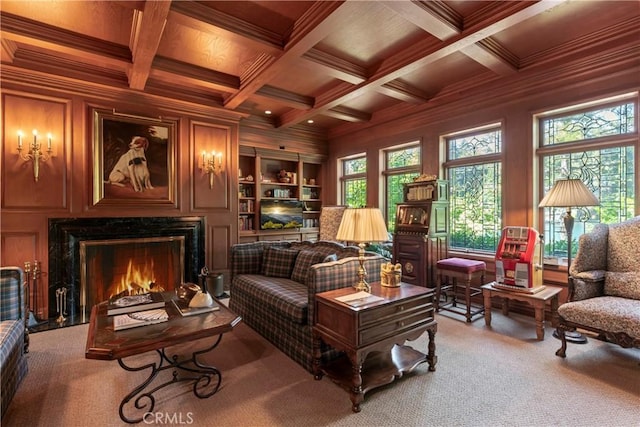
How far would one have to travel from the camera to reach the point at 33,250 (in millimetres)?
3533

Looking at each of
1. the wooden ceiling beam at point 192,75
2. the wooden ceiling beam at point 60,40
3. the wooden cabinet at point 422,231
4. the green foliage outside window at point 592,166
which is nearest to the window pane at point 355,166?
the wooden cabinet at point 422,231

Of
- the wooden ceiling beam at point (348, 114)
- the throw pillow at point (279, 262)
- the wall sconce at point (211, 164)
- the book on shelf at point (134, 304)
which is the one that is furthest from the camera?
the wooden ceiling beam at point (348, 114)

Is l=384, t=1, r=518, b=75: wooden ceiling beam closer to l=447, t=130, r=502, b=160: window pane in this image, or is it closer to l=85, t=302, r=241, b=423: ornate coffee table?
l=447, t=130, r=502, b=160: window pane

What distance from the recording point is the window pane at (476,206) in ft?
13.7

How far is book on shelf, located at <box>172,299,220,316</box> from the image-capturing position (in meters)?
2.33

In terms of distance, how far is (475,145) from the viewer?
14.5ft

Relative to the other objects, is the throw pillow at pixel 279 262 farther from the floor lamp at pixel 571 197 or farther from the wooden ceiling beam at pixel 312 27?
the floor lamp at pixel 571 197

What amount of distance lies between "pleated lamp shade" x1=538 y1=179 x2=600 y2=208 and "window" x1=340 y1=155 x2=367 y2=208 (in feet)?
10.8

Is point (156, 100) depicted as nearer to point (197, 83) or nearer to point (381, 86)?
point (197, 83)

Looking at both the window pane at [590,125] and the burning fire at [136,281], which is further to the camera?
the burning fire at [136,281]

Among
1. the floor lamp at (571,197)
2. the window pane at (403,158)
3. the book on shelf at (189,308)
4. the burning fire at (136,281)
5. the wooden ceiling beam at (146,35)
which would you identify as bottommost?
the burning fire at (136,281)

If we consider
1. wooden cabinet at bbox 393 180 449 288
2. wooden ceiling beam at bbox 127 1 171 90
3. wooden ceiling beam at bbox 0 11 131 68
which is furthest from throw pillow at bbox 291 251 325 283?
wooden ceiling beam at bbox 0 11 131 68

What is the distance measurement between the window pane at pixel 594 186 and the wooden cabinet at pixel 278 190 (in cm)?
412

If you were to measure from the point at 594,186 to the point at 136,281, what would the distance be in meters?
5.87
